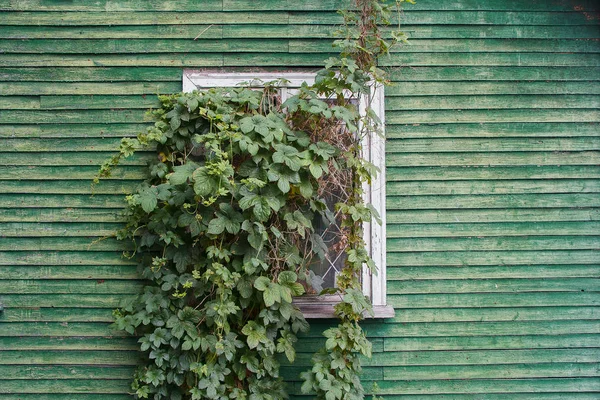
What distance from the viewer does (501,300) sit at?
3025 mm

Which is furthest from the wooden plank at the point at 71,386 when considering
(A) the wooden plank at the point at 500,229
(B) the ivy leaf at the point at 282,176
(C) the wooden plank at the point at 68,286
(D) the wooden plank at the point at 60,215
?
(A) the wooden plank at the point at 500,229

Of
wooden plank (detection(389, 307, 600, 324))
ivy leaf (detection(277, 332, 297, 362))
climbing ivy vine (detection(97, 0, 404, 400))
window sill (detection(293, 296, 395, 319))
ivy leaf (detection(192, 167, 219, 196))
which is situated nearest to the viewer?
ivy leaf (detection(192, 167, 219, 196))

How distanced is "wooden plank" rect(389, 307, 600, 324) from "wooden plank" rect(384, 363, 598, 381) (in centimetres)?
29

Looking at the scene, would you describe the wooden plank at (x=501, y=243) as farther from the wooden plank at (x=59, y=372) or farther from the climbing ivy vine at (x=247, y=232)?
the wooden plank at (x=59, y=372)

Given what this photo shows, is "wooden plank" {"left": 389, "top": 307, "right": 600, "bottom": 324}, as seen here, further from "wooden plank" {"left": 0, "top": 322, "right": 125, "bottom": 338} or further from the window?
"wooden plank" {"left": 0, "top": 322, "right": 125, "bottom": 338}

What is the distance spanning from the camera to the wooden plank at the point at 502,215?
9.92ft

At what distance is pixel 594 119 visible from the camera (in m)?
3.08

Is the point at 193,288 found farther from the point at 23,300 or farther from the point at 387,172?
the point at 387,172

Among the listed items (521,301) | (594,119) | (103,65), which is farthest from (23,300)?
(594,119)

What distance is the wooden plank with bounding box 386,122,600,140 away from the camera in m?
3.06

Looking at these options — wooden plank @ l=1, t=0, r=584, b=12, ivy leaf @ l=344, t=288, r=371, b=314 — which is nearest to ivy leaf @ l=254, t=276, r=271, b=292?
ivy leaf @ l=344, t=288, r=371, b=314

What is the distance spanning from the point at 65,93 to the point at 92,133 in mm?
307

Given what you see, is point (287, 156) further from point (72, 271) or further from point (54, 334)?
point (54, 334)

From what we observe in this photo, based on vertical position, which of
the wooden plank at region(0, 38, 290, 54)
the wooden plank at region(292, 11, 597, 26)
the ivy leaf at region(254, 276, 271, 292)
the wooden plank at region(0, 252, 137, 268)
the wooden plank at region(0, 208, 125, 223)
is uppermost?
the wooden plank at region(292, 11, 597, 26)
